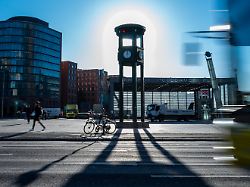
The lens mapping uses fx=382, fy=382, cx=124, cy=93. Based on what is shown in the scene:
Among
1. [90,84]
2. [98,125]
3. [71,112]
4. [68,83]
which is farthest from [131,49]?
[90,84]

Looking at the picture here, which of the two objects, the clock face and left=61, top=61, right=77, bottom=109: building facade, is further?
left=61, top=61, right=77, bottom=109: building facade

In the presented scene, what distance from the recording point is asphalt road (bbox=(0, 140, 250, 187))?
7.62 m

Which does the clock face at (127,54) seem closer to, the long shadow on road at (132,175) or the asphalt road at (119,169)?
the asphalt road at (119,169)

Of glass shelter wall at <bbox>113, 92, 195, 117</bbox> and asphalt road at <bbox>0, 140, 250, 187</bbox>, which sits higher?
glass shelter wall at <bbox>113, 92, 195, 117</bbox>

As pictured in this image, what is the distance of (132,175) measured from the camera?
8461mm

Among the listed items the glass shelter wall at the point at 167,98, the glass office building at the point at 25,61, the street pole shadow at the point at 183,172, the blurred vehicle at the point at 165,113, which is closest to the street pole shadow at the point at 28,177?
the street pole shadow at the point at 183,172

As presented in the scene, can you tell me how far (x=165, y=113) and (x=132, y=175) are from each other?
4504 cm

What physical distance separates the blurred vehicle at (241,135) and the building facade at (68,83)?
136m

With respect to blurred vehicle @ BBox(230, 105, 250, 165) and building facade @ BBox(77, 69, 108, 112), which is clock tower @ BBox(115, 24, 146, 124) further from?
building facade @ BBox(77, 69, 108, 112)

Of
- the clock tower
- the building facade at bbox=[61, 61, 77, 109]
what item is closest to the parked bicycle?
the clock tower

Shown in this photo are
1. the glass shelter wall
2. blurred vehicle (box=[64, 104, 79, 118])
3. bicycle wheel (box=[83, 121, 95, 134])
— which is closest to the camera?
bicycle wheel (box=[83, 121, 95, 134])

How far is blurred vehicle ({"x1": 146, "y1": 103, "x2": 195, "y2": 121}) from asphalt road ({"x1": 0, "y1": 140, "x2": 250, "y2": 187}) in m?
40.4

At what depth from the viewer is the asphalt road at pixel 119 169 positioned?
762cm

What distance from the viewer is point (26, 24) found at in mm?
109625
